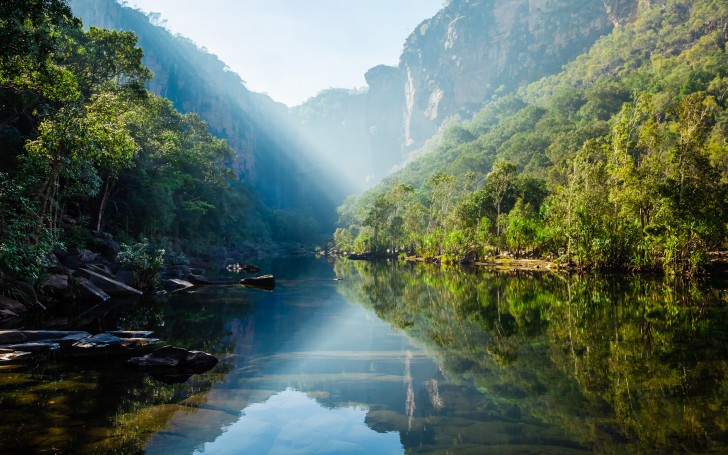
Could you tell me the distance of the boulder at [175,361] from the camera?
24.5 ft

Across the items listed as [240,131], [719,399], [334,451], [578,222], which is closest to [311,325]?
[334,451]

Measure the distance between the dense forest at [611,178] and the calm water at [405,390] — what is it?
42.1ft

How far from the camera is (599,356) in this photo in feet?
25.0

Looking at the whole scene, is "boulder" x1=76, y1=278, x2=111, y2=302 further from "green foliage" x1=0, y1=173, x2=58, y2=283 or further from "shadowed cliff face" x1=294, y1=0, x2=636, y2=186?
"shadowed cliff face" x1=294, y1=0, x2=636, y2=186

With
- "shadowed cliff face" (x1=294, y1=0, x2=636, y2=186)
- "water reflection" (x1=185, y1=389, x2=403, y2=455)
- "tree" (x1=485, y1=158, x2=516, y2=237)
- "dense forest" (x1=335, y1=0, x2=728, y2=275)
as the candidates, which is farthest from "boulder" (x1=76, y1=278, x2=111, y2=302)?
"shadowed cliff face" (x1=294, y1=0, x2=636, y2=186)

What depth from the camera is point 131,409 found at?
217 inches

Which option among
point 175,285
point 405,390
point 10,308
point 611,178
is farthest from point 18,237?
point 611,178

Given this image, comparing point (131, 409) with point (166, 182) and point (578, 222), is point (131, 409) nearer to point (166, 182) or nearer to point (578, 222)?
point (578, 222)

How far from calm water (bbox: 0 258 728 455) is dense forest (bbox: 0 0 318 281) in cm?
467

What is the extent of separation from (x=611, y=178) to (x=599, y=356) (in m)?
24.2

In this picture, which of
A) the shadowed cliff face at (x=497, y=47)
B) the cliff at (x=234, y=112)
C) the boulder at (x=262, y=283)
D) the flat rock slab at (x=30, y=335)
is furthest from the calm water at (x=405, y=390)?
the shadowed cliff face at (x=497, y=47)

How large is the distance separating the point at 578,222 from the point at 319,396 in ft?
77.7

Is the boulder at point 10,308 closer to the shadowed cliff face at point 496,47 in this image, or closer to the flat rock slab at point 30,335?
the flat rock slab at point 30,335

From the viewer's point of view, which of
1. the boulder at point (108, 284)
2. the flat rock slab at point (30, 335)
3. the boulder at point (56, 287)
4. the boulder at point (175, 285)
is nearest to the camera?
the flat rock slab at point (30, 335)
